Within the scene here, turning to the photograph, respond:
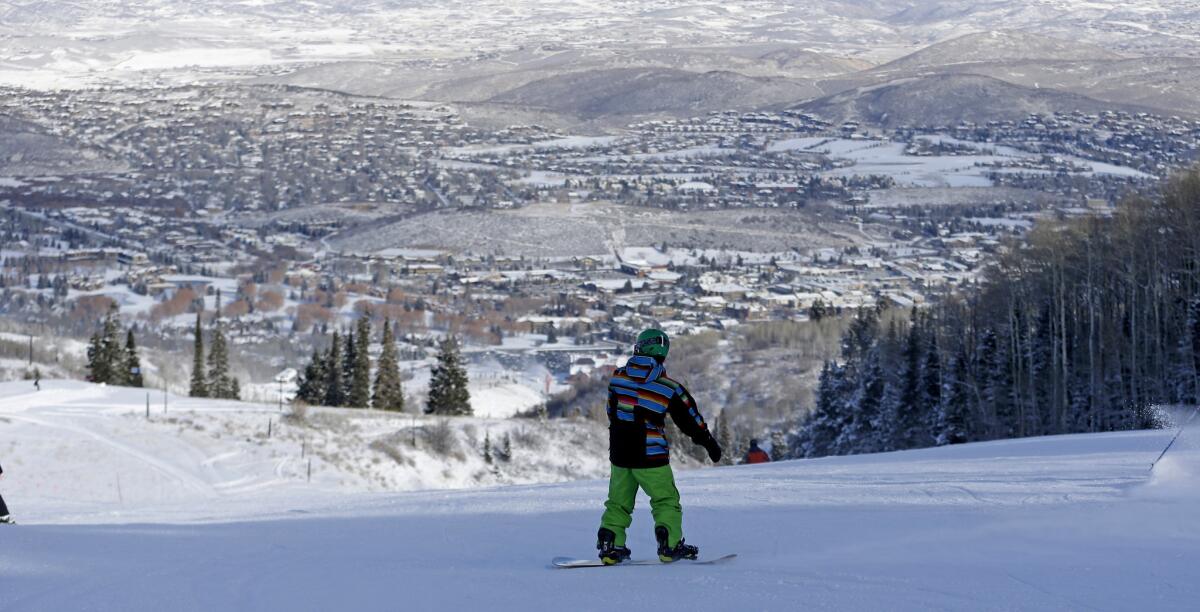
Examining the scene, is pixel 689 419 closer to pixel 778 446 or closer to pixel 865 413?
pixel 865 413

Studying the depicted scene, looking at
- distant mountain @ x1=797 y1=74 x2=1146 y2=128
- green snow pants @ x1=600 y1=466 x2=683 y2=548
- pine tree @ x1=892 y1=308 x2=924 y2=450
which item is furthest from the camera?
distant mountain @ x1=797 y1=74 x2=1146 y2=128

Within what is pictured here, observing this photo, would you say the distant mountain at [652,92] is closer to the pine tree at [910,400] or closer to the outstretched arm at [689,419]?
the pine tree at [910,400]

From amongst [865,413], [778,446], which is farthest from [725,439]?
[865,413]

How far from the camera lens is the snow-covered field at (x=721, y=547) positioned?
476 centimetres

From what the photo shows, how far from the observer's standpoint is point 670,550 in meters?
5.50

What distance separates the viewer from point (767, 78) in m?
162

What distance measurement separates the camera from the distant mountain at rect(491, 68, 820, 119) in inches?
6043

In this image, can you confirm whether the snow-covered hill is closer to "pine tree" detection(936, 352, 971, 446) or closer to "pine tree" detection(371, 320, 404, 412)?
"pine tree" detection(371, 320, 404, 412)

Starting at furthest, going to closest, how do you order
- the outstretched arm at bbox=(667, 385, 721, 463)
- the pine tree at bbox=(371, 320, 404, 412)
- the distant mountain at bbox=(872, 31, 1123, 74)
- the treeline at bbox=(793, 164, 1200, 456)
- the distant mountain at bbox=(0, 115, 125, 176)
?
the distant mountain at bbox=(872, 31, 1123, 74)
the distant mountain at bbox=(0, 115, 125, 176)
the pine tree at bbox=(371, 320, 404, 412)
the treeline at bbox=(793, 164, 1200, 456)
the outstretched arm at bbox=(667, 385, 721, 463)

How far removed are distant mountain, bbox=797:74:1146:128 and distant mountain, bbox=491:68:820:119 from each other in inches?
452

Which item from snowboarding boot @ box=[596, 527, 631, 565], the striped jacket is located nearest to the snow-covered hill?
snowboarding boot @ box=[596, 527, 631, 565]

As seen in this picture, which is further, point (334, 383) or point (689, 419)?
point (334, 383)

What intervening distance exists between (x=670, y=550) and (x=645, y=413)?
0.60 m

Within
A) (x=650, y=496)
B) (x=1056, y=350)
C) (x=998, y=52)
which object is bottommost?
(x=1056, y=350)
